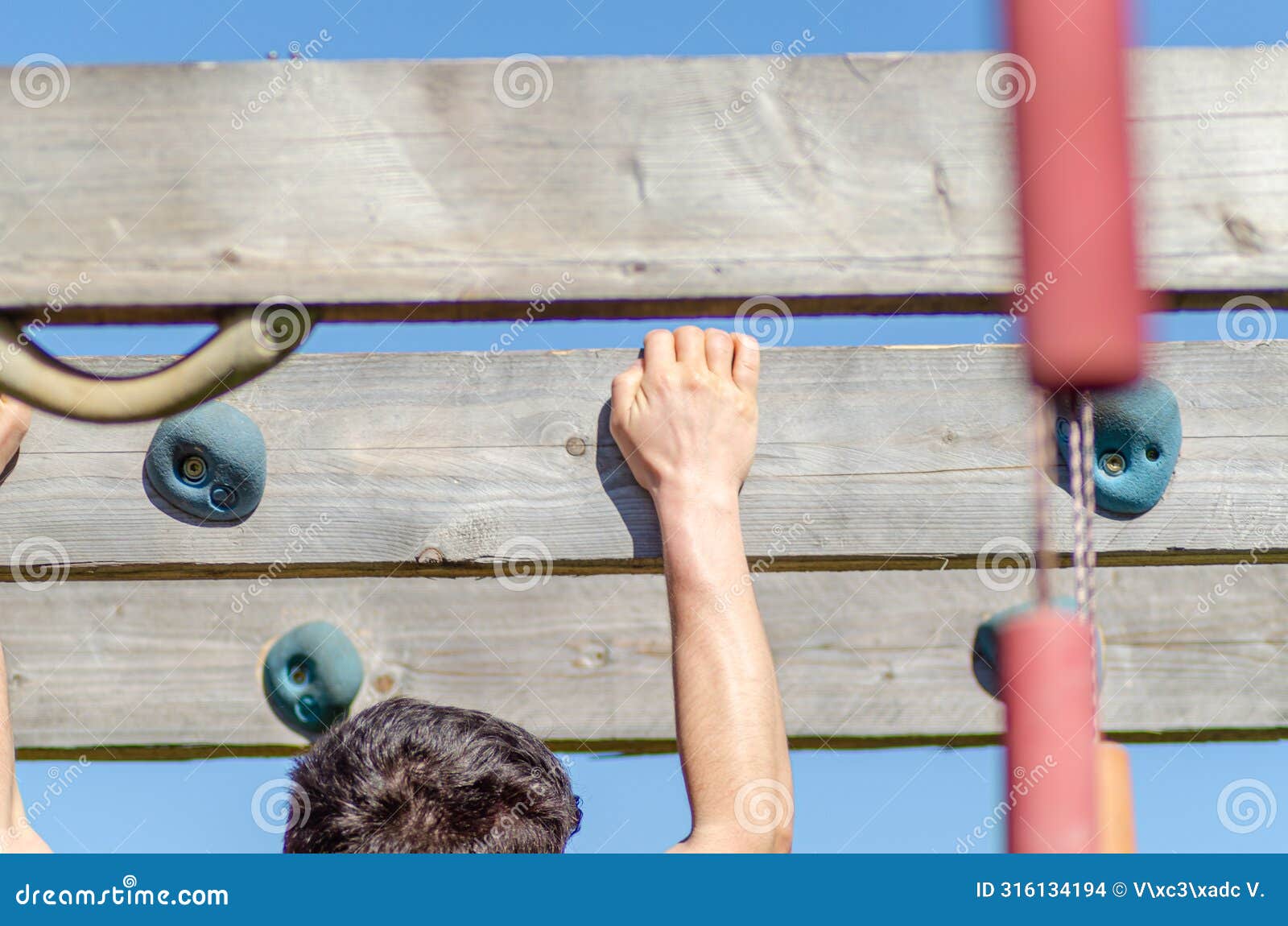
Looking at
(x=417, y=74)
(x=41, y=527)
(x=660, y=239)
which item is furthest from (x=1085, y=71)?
(x=41, y=527)

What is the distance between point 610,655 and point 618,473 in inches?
10.9

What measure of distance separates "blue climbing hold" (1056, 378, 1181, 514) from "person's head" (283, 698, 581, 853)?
822 mm

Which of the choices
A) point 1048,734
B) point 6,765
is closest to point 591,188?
point 1048,734

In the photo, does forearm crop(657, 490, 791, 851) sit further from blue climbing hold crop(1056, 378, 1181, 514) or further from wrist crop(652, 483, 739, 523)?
blue climbing hold crop(1056, 378, 1181, 514)

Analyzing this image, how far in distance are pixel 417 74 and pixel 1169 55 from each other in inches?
37.5

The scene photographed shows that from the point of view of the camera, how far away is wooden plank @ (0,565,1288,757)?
1.66 m

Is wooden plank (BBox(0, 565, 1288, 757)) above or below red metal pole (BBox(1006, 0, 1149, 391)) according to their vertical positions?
above

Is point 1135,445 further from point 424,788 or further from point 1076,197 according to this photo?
point 424,788

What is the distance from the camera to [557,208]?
1467 millimetres

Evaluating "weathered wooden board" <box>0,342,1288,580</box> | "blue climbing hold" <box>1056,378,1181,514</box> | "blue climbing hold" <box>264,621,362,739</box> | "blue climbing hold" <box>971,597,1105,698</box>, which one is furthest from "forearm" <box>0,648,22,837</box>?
"blue climbing hold" <box>1056,378,1181,514</box>

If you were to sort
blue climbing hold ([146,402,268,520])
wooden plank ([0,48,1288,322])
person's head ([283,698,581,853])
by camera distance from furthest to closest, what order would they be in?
1. blue climbing hold ([146,402,268,520])
2. wooden plank ([0,48,1288,322])
3. person's head ([283,698,581,853])

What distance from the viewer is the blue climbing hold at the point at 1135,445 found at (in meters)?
1.53

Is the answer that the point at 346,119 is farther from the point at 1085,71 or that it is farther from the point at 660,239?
the point at 1085,71

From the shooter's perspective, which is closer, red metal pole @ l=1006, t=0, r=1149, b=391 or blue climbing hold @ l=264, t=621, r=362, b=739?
red metal pole @ l=1006, t=0, r=1149, b=391
